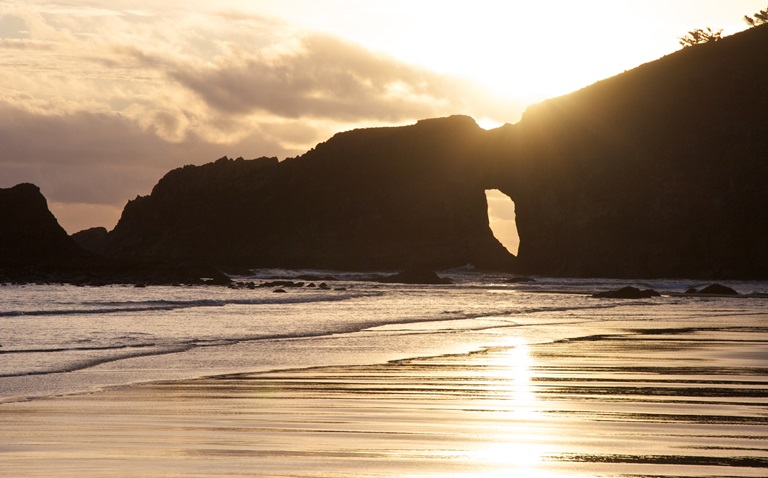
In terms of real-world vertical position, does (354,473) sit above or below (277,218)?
below

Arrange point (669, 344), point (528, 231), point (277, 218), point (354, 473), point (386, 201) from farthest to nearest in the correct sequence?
point (277, 218)
point (386, 201)
point (528, 231)
point (669, 344)
point (354, 473)

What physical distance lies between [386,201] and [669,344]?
122 metres

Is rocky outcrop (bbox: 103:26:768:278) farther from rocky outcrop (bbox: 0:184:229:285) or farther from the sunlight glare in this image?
the sunlight glare

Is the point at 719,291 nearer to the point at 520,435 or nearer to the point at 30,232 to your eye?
the point at 520,435

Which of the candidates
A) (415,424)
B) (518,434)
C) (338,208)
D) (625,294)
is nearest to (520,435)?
(518,434)

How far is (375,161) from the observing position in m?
144

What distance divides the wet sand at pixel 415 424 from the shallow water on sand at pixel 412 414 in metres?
0.02

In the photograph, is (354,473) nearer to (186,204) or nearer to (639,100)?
(639,100)

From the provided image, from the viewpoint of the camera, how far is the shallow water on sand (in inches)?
271

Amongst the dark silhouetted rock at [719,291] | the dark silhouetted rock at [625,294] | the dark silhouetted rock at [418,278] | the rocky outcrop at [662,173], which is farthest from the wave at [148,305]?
the rocky outcrop at [662,173]

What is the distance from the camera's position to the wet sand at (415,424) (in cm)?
679

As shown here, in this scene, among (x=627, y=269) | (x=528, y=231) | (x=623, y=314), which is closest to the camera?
(x=623, y=314)

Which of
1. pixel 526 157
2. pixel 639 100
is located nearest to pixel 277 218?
pixel 526 157

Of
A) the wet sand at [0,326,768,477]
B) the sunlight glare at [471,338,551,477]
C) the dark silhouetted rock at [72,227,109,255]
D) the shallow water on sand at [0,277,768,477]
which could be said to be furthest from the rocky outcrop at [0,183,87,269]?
the dark silhouetted rock at [72,227,109,255]
